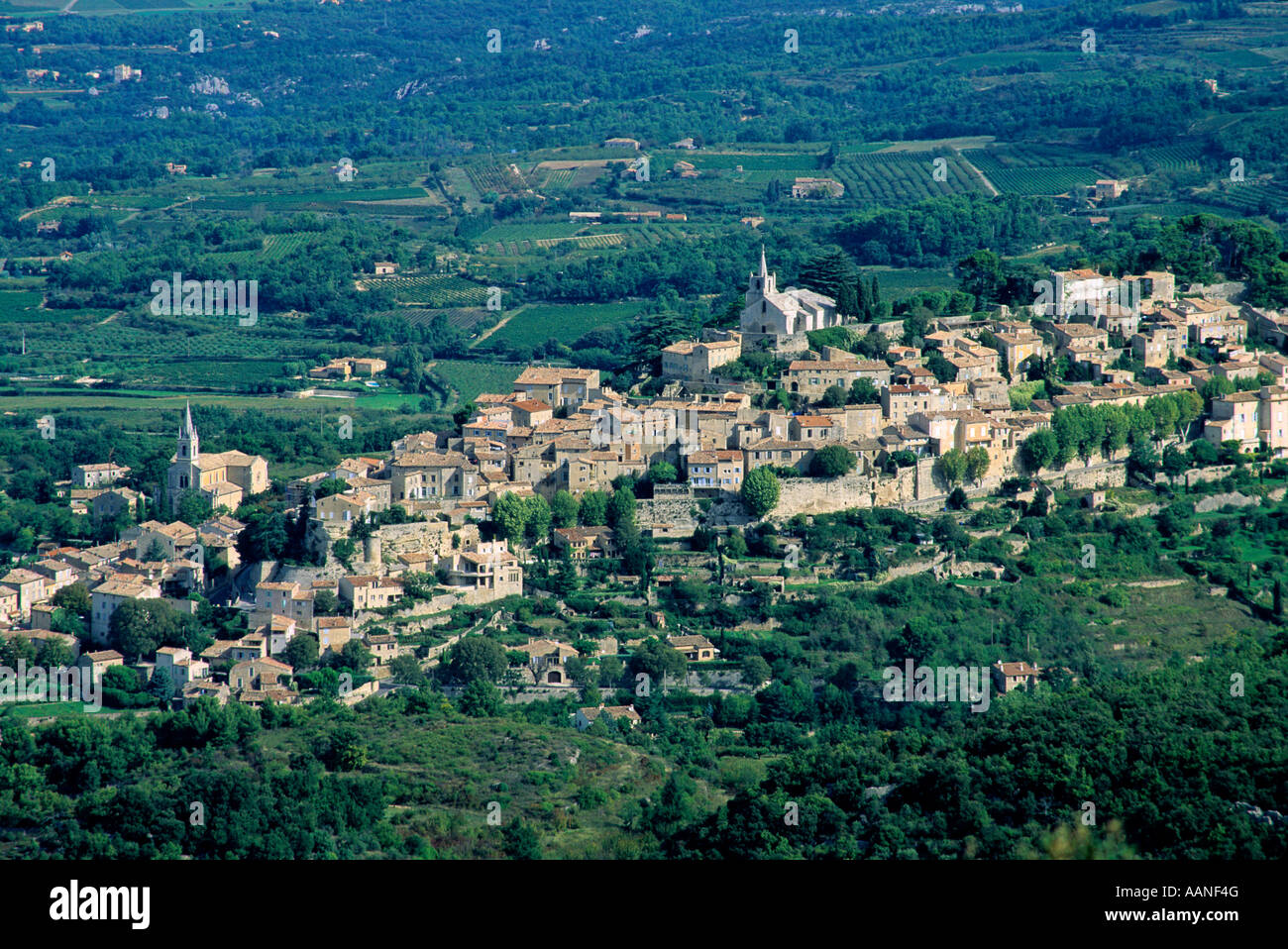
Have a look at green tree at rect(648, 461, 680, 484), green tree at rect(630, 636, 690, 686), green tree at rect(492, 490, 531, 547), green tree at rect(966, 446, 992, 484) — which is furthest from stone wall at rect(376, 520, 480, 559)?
green tree at rect(966, 446, 992, 484)

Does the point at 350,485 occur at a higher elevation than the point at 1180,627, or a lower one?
higher

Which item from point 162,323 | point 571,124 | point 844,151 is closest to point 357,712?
point 162,323

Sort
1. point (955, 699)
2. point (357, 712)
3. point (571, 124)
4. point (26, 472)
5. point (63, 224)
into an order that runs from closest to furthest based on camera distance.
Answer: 1. point (357, 712)
2. point (955, 699)
3. point (26, 472)
4. point (63, 224)
5. point (571, 124)

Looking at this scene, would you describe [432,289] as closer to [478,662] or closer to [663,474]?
[663,474]

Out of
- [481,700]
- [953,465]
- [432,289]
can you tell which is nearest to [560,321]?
[432,289]

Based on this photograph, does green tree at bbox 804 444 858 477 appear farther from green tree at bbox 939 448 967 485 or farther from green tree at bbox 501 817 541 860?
green tree at bbox 501 817 541 860

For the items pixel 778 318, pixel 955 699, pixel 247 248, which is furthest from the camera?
pixel 247 248

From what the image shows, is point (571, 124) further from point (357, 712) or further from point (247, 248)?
point (357, 712)

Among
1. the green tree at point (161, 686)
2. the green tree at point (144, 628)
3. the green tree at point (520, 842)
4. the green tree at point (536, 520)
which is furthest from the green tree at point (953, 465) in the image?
the green tree at point (161, 686)
